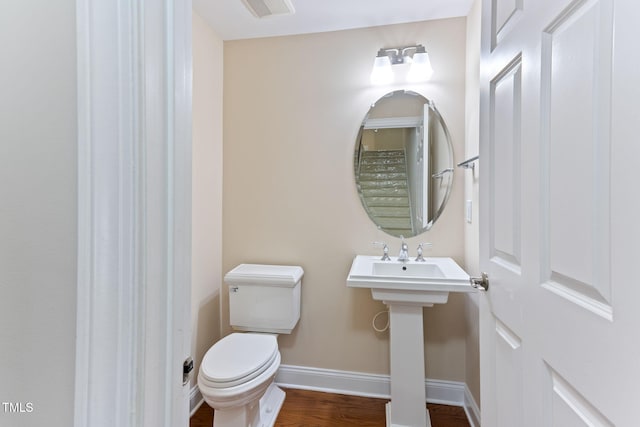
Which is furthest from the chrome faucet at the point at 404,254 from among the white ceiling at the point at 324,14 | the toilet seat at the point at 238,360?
the white ceiling at the point at 324,14

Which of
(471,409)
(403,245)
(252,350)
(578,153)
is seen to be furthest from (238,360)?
(578,153)

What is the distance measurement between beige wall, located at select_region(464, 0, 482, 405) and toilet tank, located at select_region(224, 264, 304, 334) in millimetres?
1041

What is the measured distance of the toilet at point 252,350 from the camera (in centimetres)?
130

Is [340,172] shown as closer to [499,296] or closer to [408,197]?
[408,197]

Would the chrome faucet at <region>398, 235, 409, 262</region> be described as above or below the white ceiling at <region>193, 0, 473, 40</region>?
below

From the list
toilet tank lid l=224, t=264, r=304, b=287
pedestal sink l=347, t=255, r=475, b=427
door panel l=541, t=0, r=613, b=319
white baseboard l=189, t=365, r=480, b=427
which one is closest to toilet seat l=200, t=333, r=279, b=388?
toilet tank lid l=224, t=264, r=304, b=287

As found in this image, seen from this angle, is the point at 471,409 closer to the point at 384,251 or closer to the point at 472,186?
the point at 384,251

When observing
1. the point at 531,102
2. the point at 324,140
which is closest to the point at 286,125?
the point at 324,140

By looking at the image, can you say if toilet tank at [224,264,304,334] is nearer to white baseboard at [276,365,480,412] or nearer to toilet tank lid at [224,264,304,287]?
toilet tank lid at [224,264,304,287]

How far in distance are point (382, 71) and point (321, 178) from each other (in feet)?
2.54

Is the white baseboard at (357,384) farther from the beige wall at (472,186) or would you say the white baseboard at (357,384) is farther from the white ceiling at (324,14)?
the white ceiling at (324,14)

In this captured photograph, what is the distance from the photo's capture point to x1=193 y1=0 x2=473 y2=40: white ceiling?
1.65m

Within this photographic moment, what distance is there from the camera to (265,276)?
1791 millimetres

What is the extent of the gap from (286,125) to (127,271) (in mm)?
1686
